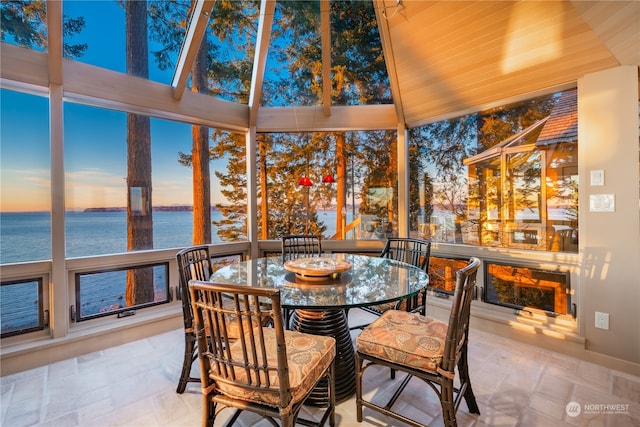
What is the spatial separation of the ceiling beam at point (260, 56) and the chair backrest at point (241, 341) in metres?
3.26

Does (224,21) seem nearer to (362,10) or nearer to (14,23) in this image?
(362,10)

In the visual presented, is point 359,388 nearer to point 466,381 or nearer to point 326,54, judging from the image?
point 466,381

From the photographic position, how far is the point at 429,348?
1658 millimetres

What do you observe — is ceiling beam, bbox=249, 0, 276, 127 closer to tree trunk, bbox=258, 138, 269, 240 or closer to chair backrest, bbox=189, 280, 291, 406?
tree trunk, bbox=258, 138, 269, 240

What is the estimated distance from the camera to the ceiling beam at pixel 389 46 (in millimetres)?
3127

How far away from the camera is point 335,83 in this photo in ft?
13.3

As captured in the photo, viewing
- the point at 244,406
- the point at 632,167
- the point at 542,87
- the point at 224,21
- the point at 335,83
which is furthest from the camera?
the point at 335,83

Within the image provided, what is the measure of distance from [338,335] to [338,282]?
46cm

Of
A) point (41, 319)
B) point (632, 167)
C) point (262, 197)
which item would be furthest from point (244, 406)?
point (632, 167)

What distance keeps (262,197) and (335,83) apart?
1912mm

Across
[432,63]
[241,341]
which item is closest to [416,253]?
[241,341]

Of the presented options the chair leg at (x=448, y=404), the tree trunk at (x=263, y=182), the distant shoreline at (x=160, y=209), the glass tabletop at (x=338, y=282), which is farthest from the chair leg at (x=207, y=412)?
the tree trunk at (x=263, y=182)

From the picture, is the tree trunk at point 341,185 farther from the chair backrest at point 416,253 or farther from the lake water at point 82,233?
the lake water at point 82,233

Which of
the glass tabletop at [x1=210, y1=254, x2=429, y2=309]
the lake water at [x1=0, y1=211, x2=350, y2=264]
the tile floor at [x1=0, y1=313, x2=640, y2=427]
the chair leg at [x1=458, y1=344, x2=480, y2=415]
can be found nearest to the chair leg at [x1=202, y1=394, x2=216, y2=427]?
the tile floor at [x1=0, y1=313, x2=640, y2=427]
